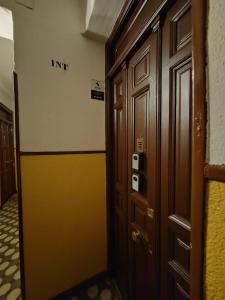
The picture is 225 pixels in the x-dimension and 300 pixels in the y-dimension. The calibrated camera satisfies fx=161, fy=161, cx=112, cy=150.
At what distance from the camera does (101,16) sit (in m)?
1.28

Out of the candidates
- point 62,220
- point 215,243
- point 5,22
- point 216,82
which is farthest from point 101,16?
point 62,220

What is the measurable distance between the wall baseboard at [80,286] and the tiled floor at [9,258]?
40 centimetres

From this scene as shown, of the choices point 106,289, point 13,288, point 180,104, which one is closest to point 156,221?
point 180,104

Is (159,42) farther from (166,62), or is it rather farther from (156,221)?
(156,221)

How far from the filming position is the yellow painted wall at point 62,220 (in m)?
1.32

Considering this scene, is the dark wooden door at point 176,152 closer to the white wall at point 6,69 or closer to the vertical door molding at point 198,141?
the vertical door molding at point 198,141

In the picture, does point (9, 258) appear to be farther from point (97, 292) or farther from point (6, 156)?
point (6, 156)


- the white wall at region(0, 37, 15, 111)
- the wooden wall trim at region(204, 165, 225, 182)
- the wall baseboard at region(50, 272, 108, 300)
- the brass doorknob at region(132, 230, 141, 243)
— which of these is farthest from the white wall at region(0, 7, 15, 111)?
the wall baseboard at region(50, 272, 108, 300)

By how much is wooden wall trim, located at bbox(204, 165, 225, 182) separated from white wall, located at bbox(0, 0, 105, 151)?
1240 mm

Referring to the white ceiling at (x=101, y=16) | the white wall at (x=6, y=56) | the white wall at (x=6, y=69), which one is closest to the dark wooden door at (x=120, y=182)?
the white ceiling at (x=101, y=16)

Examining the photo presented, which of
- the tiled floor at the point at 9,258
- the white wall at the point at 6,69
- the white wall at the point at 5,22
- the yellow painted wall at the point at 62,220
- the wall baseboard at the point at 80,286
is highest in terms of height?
the white wall at the point at 6,69

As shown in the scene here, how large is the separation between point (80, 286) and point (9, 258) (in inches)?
40.3

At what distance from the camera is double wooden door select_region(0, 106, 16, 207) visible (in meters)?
3.84

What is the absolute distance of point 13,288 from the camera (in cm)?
154
